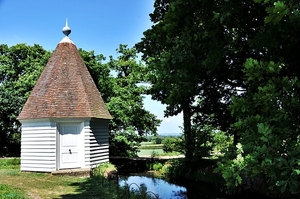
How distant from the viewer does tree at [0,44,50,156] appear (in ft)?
79.5

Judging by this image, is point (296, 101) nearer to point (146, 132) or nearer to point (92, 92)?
point (92, 92)

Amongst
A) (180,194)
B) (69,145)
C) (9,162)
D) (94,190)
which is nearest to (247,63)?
(94,190)

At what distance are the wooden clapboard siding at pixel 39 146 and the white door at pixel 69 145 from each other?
16.1 inches

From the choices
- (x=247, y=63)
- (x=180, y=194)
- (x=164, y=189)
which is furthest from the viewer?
(x=164, y=189)

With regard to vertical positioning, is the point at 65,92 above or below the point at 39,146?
above

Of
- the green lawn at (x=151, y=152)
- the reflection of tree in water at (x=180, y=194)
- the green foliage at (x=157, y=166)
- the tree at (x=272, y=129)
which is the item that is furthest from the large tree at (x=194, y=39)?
the green lawn at (x=151, y=152)

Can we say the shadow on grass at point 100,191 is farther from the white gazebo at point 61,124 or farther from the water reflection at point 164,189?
the white gazebo at point 61,124

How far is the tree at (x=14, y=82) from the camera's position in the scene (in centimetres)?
2423

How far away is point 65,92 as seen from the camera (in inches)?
607

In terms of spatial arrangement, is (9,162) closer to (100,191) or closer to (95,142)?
(95,142)

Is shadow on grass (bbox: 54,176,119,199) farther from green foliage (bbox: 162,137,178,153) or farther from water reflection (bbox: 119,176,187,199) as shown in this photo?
green foliage (bbox: 162,137,178,153)

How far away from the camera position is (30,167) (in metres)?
15.2

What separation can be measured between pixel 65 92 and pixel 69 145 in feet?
8.82

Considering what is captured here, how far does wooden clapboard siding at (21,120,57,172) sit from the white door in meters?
0.41
